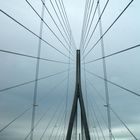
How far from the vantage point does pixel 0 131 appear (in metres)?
6.04

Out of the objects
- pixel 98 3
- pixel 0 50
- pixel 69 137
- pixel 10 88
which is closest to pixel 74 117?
pixel 69 137

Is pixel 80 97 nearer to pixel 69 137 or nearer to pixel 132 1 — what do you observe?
pixel 69 137

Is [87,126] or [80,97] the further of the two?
[80,97]

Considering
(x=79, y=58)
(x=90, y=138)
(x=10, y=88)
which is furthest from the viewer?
(x=79, y=58)

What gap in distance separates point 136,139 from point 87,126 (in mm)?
9320

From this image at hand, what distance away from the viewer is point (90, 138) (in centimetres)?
1467

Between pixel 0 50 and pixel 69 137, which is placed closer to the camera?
pixel 0 50

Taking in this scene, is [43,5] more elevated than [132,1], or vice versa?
[43,5]

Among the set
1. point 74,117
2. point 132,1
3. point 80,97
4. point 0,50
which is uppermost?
point 132,1

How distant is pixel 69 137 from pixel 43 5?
9896 mm

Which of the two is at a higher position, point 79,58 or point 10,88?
point 79,58

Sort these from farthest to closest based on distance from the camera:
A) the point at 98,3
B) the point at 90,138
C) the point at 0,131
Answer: the point at 90,138, the point at 98,3, the point at 0,131

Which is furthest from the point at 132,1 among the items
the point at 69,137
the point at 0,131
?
the point at 69,137

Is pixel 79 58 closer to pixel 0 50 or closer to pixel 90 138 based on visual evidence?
pixel 90 138
